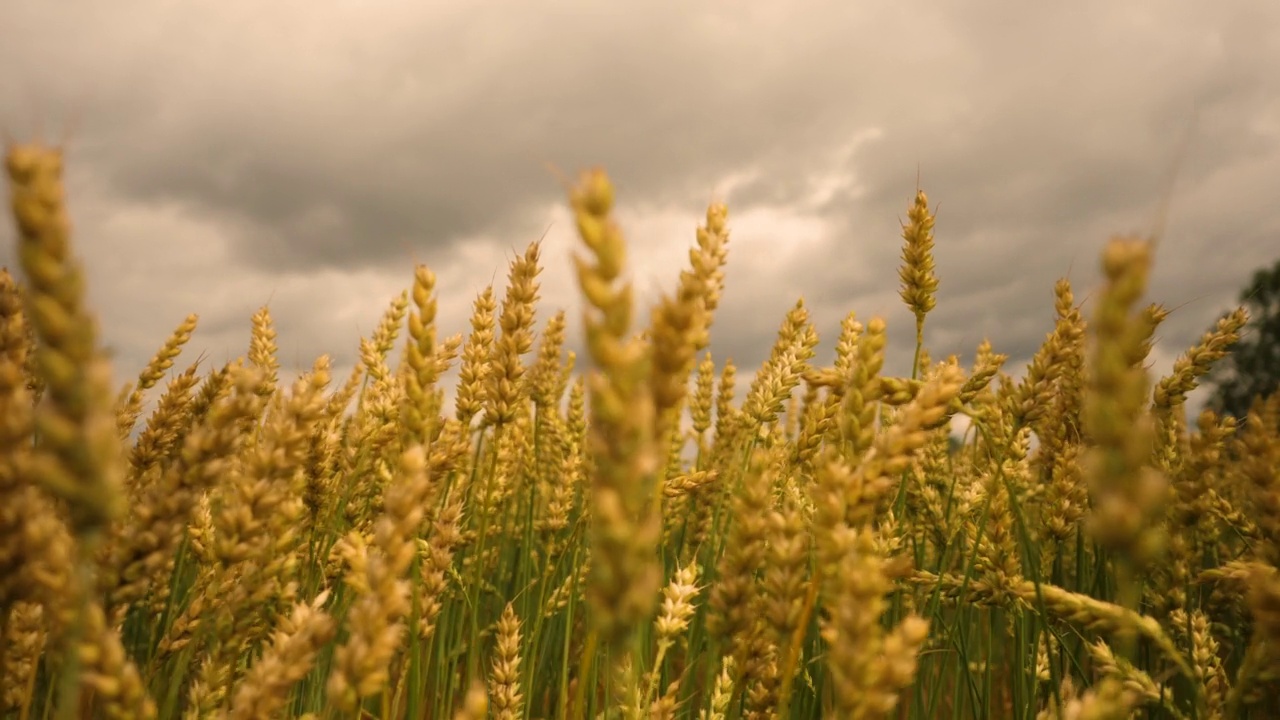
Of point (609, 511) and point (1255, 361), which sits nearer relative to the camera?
point (609, 511)

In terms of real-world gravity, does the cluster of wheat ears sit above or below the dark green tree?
below

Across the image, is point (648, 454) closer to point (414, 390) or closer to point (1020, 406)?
point (414, 390)

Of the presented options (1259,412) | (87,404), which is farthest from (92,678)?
(1259,412)

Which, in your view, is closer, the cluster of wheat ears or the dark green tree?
the cluster of wheat ears

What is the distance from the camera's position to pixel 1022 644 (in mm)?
2516

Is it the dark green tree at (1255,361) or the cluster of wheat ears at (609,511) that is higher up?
the dark green tree at (1255,361)

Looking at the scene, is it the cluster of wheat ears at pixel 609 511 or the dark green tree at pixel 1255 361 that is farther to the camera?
the dark green tree at pixel 1255 361

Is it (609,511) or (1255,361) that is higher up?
(1255,361)

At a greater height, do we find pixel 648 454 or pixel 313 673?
pixel 648 454

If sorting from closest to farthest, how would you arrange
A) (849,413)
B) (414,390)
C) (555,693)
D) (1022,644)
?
(414,390) < (849,413) < (1022,644) < (555,693)

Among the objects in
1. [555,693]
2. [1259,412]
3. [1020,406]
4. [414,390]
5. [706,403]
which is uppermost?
[706,403]

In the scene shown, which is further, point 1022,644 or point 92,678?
point 1022,644

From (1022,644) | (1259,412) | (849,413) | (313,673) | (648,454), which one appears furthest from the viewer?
(313,673)

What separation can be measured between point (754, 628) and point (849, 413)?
0.48 metres
